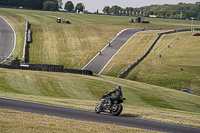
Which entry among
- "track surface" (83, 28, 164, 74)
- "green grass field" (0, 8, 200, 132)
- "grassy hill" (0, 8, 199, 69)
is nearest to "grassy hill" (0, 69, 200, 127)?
"green grass field" (0, 8, 200, 132)

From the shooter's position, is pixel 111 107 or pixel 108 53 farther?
pixel 108 53

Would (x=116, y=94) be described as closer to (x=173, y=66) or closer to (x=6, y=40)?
(x=173, y=66)

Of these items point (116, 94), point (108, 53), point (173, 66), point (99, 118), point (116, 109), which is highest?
point (116, 94)

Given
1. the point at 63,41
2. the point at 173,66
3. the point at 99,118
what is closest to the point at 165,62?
the point at 173,66

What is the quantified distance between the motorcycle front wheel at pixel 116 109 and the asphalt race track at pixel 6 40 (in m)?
56.4

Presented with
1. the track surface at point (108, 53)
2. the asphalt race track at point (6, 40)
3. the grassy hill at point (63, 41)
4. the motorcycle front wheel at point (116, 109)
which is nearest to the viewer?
the motorcycle front wheel at point (116, 109)

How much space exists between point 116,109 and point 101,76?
125ft

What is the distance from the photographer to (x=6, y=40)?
8794 cm

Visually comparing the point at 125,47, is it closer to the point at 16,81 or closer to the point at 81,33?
the point at 81,33

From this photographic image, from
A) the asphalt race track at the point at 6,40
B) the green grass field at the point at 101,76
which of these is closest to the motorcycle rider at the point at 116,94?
the green grass field at the point at 101,76

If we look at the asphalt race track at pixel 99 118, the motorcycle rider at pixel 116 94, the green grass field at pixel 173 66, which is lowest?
the green grass field at pixel 173 66

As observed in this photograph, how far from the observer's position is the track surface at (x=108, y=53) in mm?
68375

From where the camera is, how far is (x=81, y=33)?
9856cm

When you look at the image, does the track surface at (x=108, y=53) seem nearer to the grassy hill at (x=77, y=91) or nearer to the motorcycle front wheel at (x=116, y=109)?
the grassy hill at (x=77, y=91)
